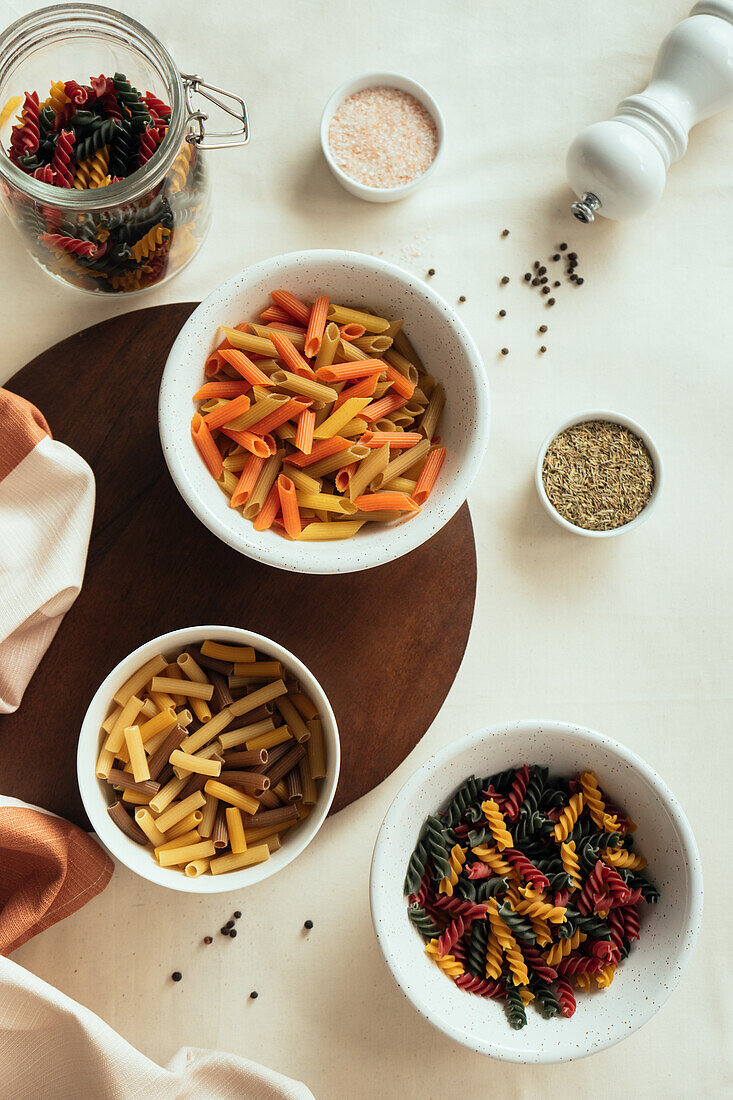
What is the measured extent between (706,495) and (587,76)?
3.22 ft

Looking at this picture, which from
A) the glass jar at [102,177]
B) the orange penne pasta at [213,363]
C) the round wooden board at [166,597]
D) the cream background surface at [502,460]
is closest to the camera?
the glass jar at [102,177]

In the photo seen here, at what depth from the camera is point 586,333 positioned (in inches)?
73.9

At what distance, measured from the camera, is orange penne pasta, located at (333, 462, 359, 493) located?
1504 millimetres

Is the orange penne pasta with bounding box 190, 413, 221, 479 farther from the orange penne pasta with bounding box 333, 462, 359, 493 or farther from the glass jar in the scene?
the glass jar

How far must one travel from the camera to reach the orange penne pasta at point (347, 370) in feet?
4.90

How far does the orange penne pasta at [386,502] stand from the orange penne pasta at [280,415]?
187 mm

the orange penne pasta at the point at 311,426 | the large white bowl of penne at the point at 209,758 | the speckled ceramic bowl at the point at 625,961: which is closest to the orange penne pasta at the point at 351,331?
the orange penne pasta at the point at 311,426

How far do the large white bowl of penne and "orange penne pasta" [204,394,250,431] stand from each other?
0.35m

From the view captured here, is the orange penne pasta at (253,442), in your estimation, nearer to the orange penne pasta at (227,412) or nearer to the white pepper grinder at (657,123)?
the orange penne pasta at (227,412)

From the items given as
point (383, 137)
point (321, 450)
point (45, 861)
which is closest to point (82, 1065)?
point (45, 861)

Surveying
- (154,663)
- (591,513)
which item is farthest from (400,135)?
(154,663)

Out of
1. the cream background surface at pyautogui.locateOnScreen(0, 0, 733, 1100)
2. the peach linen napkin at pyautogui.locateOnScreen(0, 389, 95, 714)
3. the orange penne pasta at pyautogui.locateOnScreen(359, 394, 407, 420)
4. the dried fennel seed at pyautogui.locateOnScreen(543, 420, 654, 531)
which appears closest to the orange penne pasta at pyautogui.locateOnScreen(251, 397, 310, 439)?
the orange penne pasta at pyautogui.locateOnScreen(359, 394, 407, 420)

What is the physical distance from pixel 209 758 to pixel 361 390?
0.71 m

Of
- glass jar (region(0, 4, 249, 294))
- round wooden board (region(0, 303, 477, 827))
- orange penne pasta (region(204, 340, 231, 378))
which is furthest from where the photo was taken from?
round wooden board (region(0, 303, 477, 827))
